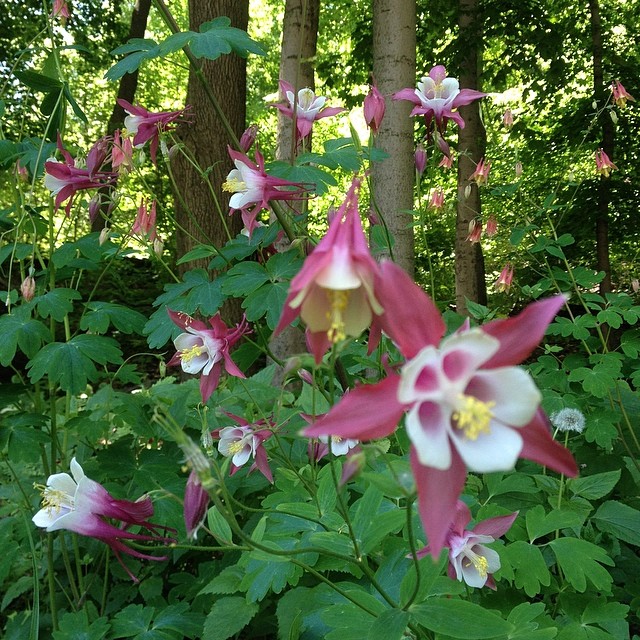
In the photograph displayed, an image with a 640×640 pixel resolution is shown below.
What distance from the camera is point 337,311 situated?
0.60 meters

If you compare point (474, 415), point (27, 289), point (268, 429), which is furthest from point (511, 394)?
point (27, 289)

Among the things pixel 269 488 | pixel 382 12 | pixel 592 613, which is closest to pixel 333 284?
pixel 592 613

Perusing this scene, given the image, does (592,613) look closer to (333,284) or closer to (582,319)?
(582,319)

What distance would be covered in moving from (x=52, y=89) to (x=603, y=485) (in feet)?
7.08

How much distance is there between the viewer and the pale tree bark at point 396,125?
3318 mm

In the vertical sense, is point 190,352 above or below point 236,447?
above

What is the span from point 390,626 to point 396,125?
10.0 feet

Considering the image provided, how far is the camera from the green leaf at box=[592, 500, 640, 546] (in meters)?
1.60

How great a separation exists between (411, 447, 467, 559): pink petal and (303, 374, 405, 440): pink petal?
45mm

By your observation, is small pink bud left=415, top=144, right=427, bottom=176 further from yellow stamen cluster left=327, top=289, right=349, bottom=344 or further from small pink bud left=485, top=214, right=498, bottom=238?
yellow stamen cluster left=327, top=289, right=349, bottom=344

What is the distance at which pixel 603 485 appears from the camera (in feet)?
5.33

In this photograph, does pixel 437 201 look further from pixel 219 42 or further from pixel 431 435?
pixel 431 435

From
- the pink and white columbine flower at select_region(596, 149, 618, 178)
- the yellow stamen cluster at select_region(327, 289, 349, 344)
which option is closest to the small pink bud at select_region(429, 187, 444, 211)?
the pink and white columbine flower at select_region(596, 149, 618, 178)

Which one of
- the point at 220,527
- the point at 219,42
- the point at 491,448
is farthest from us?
the point at 219,42
